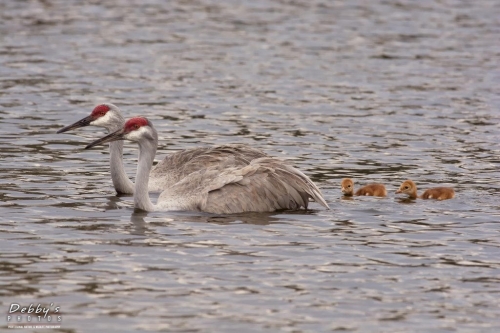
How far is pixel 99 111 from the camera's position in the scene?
17438 millimetres

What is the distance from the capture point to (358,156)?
1917 cm

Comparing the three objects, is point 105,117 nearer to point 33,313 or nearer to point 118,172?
point 118,172

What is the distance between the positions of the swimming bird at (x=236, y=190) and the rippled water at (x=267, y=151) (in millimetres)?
223

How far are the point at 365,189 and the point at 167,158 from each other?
3094 millimetres

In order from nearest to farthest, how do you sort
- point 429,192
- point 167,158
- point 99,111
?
point 429,192
point 99,111
point 167,158

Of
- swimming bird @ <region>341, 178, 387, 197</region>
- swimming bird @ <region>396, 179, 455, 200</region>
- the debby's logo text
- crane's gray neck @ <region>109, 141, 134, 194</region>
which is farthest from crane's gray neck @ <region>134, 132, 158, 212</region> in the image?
the debby's logo text

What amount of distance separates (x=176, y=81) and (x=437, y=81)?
5464mm

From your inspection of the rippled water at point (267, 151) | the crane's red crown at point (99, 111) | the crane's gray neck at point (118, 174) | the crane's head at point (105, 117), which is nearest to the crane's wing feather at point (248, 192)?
the rippled water at point (267, 151)

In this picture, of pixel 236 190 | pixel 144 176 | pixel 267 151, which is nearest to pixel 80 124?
pixel 144 176

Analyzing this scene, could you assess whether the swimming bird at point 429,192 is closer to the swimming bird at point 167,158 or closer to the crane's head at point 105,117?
the swimming bird at point 167,158

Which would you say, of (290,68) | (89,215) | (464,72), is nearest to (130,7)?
(290,68)

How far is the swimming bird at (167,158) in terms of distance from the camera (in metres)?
17.0

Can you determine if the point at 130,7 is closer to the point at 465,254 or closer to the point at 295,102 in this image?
the point at 295,102

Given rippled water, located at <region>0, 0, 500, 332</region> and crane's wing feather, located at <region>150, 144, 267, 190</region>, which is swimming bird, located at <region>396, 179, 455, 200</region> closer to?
rippled water, located at <region>0, 0, 500, 332</region>
